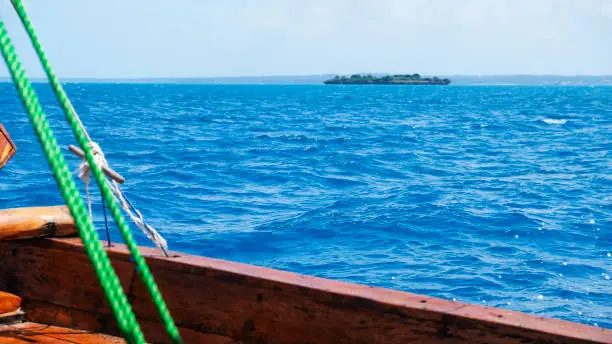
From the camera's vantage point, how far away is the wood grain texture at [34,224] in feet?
12.8

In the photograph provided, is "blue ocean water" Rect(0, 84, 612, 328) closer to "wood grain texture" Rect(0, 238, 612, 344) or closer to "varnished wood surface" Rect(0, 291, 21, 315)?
"wood grain texture" Rect(0, 238, 612, 344)

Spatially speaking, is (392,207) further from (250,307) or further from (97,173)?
(97,173)

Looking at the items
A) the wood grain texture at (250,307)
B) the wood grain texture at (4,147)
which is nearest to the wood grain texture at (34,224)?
the wood grain texture at (250,307)

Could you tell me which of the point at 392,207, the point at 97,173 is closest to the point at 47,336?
the point at 97,173

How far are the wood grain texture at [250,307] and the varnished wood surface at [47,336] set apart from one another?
0.05 meters

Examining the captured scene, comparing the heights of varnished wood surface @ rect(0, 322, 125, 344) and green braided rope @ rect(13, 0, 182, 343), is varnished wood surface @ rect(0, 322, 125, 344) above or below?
below

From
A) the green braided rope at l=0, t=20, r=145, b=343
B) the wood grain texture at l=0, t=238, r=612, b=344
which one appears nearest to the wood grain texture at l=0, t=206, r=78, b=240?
the wood grain texture at l=0, t=238, r=612, b=344

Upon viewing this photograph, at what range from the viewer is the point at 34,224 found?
13.0 ft

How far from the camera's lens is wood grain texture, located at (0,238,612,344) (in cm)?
292

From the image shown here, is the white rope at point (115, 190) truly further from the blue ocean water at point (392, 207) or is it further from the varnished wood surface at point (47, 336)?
the blue ocean water at point (392, 207)

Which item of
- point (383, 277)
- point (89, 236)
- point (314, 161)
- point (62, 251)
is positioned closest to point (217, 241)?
point (383, 277)

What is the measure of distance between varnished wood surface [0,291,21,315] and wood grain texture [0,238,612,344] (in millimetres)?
38

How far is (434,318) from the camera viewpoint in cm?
299

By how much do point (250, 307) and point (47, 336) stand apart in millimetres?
1147
